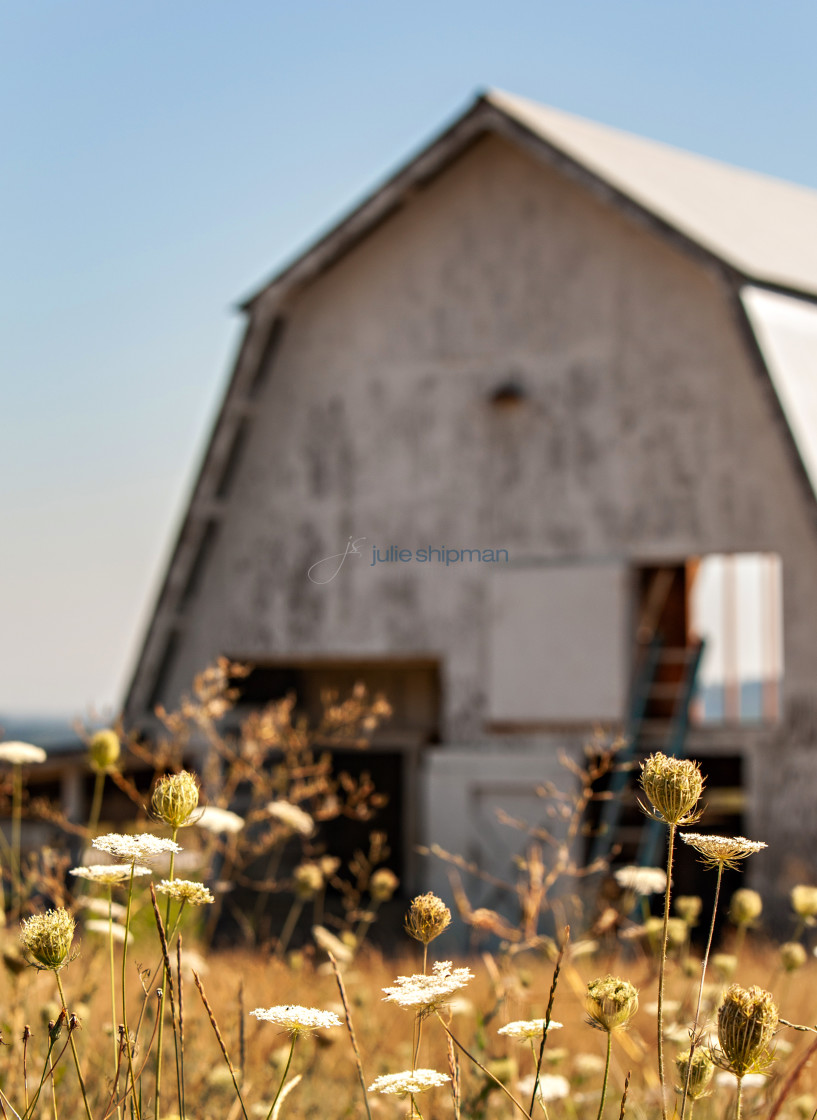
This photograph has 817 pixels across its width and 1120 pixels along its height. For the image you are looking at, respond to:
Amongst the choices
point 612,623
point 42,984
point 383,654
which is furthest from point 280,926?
point 42,984

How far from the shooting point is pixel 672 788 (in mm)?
1802

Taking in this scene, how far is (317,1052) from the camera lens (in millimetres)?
Answer: 5445

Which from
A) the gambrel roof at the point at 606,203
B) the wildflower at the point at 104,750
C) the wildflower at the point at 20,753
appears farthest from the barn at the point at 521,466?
the wildflower at the point at 104,750

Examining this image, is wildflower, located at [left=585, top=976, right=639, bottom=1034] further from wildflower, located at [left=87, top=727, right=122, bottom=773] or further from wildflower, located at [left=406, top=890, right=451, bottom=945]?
wildflower, located at [left=87, top=727, right=122, bottom=773]

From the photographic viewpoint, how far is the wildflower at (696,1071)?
2.02m

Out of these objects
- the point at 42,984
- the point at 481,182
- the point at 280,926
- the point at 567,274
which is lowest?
the point at 280,926

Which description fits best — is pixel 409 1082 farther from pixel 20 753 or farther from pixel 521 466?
pixel 521 466

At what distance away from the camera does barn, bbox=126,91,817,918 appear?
11.6 meters

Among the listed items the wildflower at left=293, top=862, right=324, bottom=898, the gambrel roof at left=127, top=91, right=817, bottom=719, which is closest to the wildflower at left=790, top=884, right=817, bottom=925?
the wildflower at left=293, top=862, right=324, bottom=898

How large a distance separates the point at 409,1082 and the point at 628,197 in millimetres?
10791

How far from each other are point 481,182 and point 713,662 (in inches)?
294

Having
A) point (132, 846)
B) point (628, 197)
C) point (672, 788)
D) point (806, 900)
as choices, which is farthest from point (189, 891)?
point (628, 197)

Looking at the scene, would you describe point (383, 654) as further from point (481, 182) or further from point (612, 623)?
point (481, 182)

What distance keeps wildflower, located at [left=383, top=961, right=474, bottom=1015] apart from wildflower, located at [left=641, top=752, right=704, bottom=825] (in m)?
0.37
